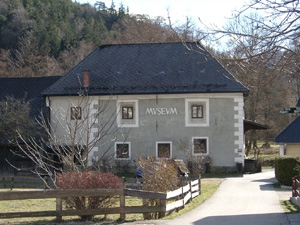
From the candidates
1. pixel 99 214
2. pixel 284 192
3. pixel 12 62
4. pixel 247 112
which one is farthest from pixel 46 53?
pixel 99 214

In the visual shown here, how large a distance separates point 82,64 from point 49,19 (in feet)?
175

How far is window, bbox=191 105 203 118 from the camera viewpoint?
3734 cm

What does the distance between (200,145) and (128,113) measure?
4889 mm

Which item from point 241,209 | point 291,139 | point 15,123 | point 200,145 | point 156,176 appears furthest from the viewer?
point 200,145

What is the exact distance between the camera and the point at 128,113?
38031 mm

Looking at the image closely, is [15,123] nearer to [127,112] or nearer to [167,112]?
[127,112]

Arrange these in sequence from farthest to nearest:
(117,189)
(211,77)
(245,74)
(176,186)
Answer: (211,77)
(176,186)
(117,189)
(245,74)

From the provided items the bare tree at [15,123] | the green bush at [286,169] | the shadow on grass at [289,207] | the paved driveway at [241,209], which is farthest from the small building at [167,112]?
the shadow on grass at [289,207]

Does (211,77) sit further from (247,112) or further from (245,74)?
(245,74)

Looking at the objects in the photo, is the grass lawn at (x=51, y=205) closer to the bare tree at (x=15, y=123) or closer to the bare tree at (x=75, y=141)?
the bare tree at (x=75, y=141)

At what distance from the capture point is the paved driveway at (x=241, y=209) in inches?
619

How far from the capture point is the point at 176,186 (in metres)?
19.8

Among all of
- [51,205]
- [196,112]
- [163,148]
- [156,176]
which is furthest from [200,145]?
[156,176]

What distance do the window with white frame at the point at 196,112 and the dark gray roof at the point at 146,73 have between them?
758mm
